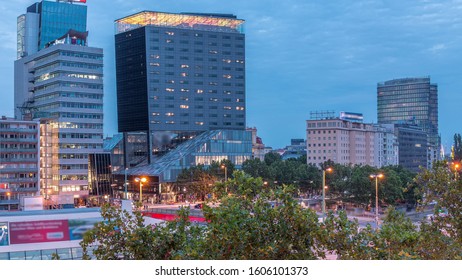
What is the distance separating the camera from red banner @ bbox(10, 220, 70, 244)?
2639 cm

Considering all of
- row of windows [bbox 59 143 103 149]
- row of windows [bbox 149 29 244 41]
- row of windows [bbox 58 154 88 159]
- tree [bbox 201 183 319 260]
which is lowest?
tree [bbox 201 183 319 260]

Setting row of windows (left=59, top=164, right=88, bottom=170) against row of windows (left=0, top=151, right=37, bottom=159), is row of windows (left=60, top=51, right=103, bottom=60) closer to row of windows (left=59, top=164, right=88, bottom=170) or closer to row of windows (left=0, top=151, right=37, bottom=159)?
row of windows (left=0, top=151, right=37, bottom=159)

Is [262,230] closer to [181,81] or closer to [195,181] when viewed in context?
[195,181]

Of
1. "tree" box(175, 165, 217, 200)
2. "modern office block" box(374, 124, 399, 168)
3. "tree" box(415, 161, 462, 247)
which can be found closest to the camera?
"tree" box(415, 161, 462, 247)

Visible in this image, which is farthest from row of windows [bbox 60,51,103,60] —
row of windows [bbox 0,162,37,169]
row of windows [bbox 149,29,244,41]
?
row of windows [bbox 149,29,244,41]

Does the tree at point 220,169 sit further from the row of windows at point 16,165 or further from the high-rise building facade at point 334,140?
the high-rise building facade at point 334,140

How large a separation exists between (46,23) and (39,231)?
4853 inches

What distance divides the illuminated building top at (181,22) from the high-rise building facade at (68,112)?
27.8 meters

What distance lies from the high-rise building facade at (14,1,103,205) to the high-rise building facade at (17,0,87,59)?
41765 millimetres

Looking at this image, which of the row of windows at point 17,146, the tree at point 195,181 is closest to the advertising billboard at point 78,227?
the tree at point 195,181

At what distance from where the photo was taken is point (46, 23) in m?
138
